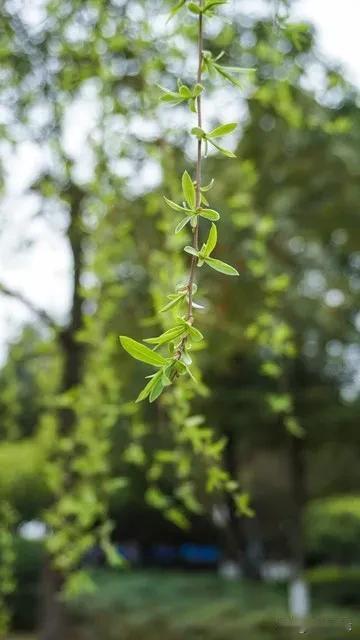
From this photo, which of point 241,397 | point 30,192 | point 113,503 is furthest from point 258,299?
point 113,503

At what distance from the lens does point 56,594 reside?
3.78m

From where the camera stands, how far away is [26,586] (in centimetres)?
961

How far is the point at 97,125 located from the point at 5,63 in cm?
34

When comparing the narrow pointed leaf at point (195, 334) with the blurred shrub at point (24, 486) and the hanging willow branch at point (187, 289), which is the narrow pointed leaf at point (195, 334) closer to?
the hanging willow branch at point (187, 289)

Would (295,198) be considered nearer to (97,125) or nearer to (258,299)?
(258,299)

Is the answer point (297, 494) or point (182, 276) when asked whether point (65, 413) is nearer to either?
point (182, 276)

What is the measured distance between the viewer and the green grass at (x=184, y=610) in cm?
594

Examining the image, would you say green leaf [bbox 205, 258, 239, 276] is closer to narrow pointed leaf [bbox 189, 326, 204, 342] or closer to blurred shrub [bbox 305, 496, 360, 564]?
narrow pointed leaf [bbox 189, 326, 204, 342]

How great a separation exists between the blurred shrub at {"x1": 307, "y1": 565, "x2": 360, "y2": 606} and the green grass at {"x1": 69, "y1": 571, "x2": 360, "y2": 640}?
1.07 feet

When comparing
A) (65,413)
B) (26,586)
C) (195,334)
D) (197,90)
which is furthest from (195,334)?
(26,586)

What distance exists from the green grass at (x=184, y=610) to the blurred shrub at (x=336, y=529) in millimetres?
588

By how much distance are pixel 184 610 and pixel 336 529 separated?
1932 millimetres

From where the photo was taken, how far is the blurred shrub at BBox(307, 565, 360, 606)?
7586 mm

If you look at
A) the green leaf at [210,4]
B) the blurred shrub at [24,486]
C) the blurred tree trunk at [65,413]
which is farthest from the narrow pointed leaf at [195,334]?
the blurred shrub at [24,486]
